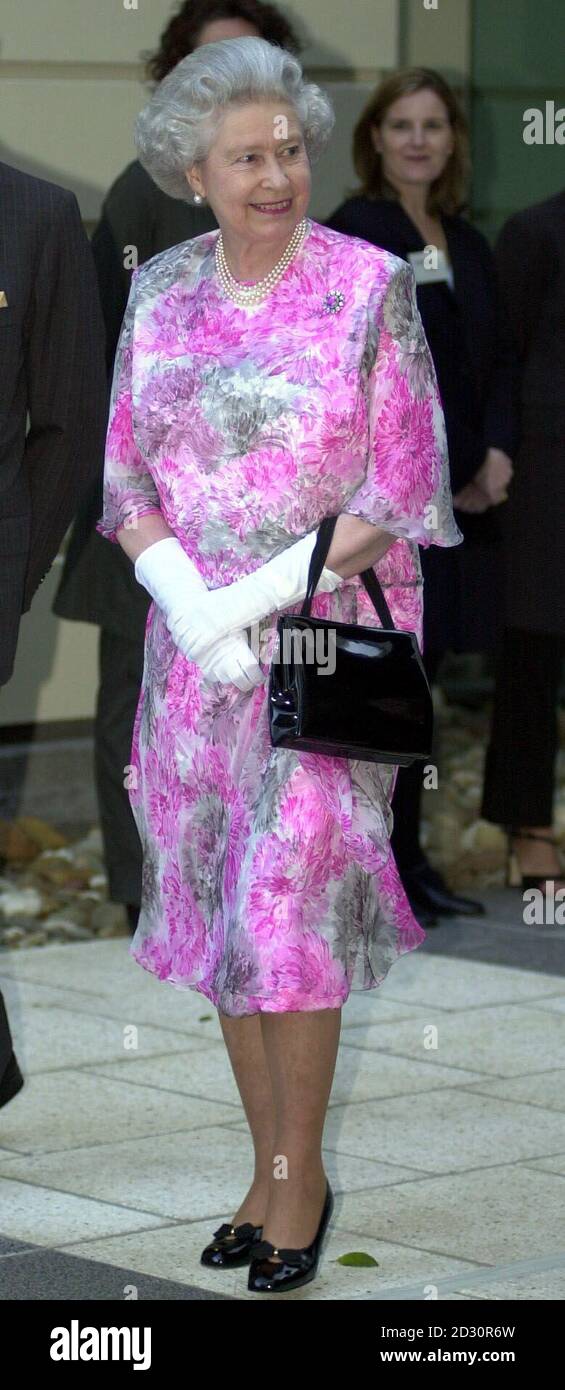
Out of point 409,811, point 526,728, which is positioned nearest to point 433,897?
point 409,811

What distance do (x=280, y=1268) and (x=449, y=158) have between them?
12.2ft

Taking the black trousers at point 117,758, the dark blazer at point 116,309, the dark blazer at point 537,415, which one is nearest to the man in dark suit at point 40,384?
the dark blazer at point 116,309

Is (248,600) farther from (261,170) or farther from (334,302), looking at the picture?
(261,170)

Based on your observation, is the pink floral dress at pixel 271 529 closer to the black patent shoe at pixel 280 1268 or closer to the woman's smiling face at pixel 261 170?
the woman's smiling face at pixel 261 170

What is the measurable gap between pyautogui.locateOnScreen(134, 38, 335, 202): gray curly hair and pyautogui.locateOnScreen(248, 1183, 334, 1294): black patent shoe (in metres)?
1.80

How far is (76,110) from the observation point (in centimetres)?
821

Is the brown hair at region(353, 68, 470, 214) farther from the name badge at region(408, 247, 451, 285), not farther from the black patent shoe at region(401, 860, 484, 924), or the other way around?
the black patent shoe at region(401, 860, 484, 924)

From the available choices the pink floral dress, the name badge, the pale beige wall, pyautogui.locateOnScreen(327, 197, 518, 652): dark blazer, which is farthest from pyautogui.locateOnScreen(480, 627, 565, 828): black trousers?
the pink floral dress

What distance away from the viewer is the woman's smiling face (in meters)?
4.18

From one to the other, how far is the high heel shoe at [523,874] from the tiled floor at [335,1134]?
0.55 m

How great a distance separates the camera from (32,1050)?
595 centimetres

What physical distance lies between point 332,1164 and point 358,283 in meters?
1.81
